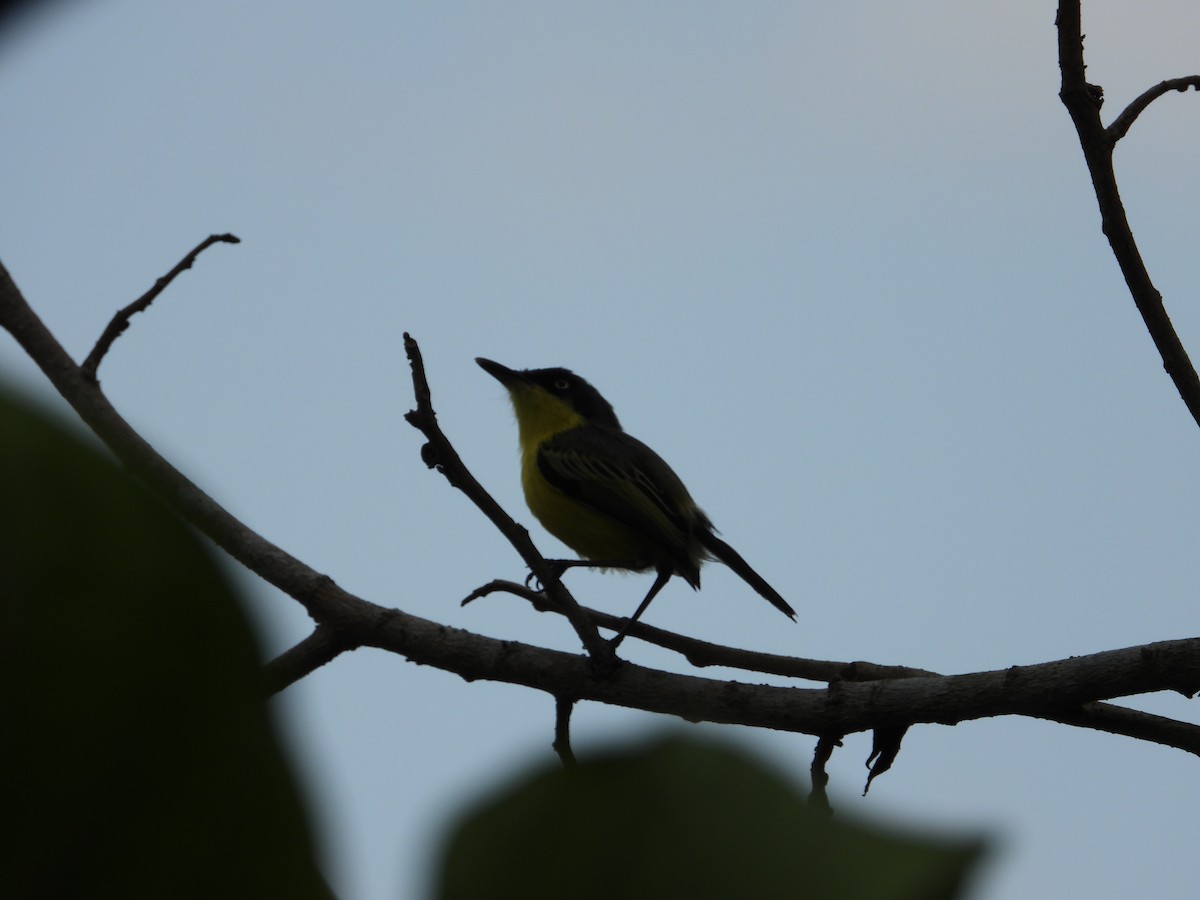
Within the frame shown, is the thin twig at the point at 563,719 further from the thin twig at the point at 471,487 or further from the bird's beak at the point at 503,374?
the bird's beak at the point at 503,374

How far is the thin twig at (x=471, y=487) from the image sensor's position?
3.71 meters

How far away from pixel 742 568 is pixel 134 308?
4582 mm

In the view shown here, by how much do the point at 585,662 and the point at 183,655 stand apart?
431 centimetres

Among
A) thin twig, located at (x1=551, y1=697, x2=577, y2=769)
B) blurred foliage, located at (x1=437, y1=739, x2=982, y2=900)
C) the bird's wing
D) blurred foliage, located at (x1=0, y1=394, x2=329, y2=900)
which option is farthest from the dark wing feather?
blurred foliage, located at (x1=0, y1=394, x2=329, y2=900)

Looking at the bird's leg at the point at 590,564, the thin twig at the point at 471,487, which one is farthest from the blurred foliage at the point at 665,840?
the bird's leg at the point at 590,564

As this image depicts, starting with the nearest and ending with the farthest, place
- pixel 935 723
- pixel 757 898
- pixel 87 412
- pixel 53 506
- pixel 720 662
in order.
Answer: pixel 53 506 < pixel 757 898 < pixel 935 723 < pixel 87 412 < pixel 720 662

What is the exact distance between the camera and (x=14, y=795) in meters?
0.42

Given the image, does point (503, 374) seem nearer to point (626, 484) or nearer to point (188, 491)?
point (626, 484)

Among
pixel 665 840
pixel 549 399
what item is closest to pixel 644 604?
pixel 549 399

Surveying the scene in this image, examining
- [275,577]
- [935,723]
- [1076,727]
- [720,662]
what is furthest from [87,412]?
[1076,727]

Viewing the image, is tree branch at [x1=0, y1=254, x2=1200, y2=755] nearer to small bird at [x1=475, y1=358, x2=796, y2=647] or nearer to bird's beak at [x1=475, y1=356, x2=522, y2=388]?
small bird at [x1=475, y1=358, x2=796, y2=647]

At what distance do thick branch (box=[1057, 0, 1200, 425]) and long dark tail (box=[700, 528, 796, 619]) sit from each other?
4047 millimetres

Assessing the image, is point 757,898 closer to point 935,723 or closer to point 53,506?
point 53,506

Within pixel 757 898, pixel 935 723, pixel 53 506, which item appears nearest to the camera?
pixel 53 506
